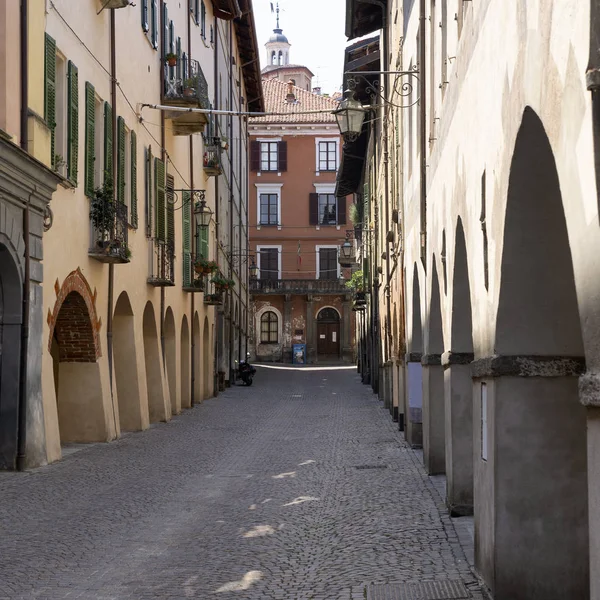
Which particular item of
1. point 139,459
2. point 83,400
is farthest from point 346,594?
point 83,400

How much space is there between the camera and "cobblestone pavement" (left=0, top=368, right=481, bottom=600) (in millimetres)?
8203

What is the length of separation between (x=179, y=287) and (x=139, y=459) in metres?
12.1

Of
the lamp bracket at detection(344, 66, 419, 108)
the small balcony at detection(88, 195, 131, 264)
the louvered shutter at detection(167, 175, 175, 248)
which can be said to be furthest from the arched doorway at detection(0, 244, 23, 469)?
the louvered shutter at detection(167, 175, 175, 248)

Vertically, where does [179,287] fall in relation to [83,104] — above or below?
below

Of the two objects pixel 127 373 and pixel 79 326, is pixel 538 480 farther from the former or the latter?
pixel 127 373

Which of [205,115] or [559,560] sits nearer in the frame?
[559,560]

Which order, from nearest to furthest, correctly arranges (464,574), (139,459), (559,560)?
1. (559,560)
2. (464,574)
3. (139,459)

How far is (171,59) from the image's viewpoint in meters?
25.8

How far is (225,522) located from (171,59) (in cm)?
1689

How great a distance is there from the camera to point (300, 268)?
220 ft

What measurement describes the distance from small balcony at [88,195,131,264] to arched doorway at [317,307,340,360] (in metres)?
46.2

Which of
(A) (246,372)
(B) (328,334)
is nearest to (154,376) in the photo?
(A) (246,372)

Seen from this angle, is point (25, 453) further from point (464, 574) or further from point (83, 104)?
point (464, 574)

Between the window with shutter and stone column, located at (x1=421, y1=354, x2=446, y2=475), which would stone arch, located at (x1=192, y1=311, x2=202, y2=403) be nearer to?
the window with shutter
